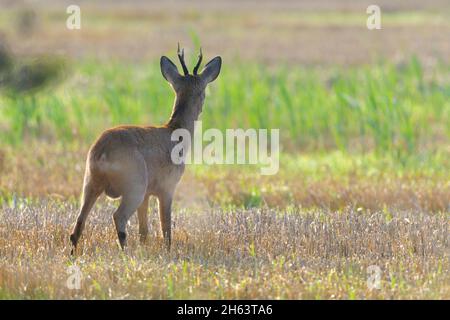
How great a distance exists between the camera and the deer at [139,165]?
7.15 m

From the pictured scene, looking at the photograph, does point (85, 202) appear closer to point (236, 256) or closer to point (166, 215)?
point (166, 215)

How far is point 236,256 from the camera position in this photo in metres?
7.33

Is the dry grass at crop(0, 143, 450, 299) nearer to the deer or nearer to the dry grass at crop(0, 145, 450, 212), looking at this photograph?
the dry grass at crop(0, 145, 450, 212)

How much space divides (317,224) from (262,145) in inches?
240

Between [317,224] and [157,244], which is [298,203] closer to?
[317,224]

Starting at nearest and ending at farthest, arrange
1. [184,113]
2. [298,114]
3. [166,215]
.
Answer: [166,215] < [184,113] < [298,114]

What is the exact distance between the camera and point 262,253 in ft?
24.5

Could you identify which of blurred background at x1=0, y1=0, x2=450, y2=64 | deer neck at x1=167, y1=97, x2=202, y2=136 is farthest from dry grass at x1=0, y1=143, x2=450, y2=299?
blurred background at x1=0, y1=0, x2=450, y2=64

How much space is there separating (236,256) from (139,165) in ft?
3.19

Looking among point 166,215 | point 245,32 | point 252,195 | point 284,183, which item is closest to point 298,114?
point 284,183

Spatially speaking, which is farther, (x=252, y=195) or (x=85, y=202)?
(x=252, y=195)

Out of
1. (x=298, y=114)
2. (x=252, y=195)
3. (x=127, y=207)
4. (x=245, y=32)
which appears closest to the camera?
(x=127, y=207)

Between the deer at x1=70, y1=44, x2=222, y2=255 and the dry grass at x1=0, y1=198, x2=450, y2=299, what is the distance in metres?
0.27
